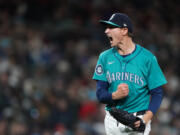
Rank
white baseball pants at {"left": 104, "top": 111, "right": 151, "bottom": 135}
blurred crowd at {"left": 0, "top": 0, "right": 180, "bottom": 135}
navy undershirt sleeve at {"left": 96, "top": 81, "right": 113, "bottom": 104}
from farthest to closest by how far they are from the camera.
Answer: blurred crowd at {"left": 0, "top": 0, "right": 180, "bottom": 135}, white baseball pants at {"left": 104, "top": 111, "right": 151, "bottom": 135}, navy undershirt sleeve at {"left": 96, "top": 81, "right": 113, "bottom": 104}

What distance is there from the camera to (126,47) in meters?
4.33

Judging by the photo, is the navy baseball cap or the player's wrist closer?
the player's wrist

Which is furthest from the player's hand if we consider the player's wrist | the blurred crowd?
the blurred crowd

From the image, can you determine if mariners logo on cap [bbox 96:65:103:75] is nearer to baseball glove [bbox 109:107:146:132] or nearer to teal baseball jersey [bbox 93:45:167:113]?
teal baseball jersey [bbox 93:45:167:113]

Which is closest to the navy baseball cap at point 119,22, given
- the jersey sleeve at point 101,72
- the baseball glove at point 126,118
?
the jersey sleeve at point 101,72

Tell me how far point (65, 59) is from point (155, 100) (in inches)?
221

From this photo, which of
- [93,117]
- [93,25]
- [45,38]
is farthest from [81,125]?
[93,25]

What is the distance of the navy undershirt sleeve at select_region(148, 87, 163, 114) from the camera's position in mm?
4180

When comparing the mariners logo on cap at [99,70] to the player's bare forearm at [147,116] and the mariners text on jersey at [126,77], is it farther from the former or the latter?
the player's bare forearm at [147,116]

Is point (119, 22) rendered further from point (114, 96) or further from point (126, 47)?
point (114, 96)

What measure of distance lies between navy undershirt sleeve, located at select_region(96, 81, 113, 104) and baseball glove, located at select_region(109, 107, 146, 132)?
11 centimetres

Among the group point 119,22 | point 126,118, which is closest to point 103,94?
point 126,118

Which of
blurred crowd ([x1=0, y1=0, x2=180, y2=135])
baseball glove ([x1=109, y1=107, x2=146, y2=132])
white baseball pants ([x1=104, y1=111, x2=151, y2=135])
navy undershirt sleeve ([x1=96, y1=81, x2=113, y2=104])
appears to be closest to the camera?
baseball glove ([x1=109, y1=107, x2=146, y2=132])

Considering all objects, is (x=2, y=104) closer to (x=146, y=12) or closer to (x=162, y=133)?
(x=162, y=133)
